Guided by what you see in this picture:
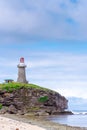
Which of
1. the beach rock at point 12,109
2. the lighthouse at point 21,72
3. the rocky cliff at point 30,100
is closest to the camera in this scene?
the beach rock at point 12,109

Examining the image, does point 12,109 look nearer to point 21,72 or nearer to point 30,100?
point 30,100

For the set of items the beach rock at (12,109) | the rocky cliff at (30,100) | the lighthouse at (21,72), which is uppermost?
the lighthouse at (21,72)

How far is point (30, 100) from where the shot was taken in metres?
148

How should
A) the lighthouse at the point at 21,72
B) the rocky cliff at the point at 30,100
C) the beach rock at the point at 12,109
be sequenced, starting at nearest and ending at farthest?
the beach rock at the point at 12,109
the rocky cliff at the point at 30,100
the lighthouse at the point at 21,72

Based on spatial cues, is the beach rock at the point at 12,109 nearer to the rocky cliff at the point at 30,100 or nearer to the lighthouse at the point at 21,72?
the rocky cliff at the point at 30,100

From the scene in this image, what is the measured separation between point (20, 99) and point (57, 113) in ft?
47.5

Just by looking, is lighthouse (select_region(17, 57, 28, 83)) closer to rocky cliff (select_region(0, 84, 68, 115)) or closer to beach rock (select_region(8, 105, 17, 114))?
rocky cliff (select_region(0, 84, 68, 115))

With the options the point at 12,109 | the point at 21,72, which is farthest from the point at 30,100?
the point at 12,109

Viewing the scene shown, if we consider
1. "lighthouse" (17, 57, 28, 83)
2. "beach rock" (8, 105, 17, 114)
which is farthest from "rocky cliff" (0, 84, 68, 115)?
"lighthouse" (17, 57, 28, 83)

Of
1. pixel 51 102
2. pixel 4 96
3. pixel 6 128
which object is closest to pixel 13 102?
pixel 4 96

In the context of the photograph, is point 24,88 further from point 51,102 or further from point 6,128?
point 6,128

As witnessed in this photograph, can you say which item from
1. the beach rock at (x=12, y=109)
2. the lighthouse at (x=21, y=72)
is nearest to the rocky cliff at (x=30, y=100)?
the beach rock at (x=12, y=109)

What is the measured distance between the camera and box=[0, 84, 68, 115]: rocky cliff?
5556 inches

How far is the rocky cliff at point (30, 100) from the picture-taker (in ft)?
463
